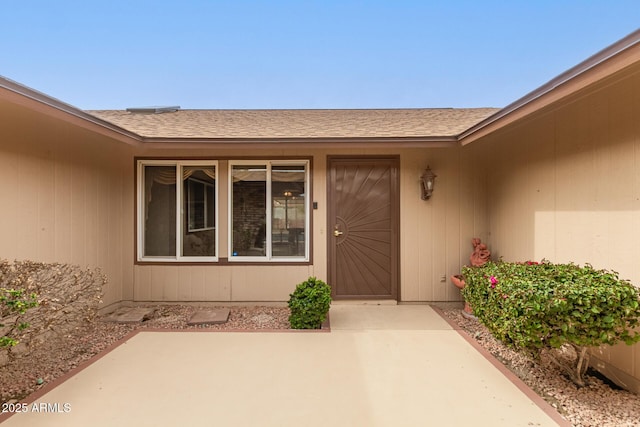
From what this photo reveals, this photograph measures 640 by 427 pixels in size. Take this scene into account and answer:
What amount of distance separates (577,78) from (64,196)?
506 cm

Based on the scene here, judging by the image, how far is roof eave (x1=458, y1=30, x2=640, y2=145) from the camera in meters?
1.75

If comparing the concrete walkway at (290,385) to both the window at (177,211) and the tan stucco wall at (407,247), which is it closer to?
the tan stucco wall at (407,247)

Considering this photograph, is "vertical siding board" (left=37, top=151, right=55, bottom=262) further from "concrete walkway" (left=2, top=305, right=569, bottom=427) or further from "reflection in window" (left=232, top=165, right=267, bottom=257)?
"reflection in window" (left=232, top=165, right=267, bottom=257)

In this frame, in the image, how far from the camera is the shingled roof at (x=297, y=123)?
4.15 metres

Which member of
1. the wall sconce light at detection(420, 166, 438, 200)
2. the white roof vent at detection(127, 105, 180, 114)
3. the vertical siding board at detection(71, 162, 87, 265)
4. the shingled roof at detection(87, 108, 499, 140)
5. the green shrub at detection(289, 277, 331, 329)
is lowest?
the green shrub at detection(289, 277, 331, 329)

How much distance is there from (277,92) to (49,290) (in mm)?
14723

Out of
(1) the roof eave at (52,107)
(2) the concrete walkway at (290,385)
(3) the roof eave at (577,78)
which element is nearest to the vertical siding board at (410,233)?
(2) the concrete walkway at (290,385)

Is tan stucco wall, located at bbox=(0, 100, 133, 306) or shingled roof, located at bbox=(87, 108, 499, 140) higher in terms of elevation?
shingled roof, located at bbox=(87, 108, 499, 140)

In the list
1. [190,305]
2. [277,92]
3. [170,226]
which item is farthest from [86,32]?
[190,305]

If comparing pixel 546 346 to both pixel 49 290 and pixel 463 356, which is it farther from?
pixel 49 290

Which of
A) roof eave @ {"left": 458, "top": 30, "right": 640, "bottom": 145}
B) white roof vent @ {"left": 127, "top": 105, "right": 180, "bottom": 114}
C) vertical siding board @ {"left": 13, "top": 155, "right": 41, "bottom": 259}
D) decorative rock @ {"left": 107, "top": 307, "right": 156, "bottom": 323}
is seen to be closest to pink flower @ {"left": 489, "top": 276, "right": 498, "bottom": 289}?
roof eave @ {"left": 458, "top": 30, "right": 640, "bottom": 145}

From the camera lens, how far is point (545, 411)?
2.08 m

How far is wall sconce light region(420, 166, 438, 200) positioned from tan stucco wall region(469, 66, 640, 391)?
94 centimetres

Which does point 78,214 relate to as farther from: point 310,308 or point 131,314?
point 310,308
